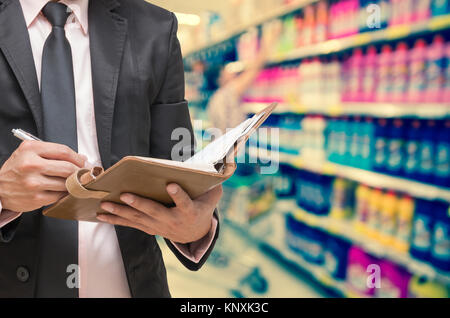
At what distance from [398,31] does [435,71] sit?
0.28 m

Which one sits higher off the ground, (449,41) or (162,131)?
(449,41)

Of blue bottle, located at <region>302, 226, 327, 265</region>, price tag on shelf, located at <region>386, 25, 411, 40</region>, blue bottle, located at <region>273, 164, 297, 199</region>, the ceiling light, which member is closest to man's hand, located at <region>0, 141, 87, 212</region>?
price tag on shelf, located at <region>386, 25, 411, 40</region>

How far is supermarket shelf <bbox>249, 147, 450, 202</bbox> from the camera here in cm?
199

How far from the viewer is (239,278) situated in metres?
3.41

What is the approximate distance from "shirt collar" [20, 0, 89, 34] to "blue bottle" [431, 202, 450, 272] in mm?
1877

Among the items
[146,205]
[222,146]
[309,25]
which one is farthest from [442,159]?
[146,205]

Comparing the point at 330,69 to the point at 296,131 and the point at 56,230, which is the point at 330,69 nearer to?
the point at 296,131

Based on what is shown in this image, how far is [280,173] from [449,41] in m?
1.77

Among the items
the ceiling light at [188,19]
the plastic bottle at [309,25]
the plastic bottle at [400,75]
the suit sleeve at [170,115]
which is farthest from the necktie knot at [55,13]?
the ceiling light at [188,19]

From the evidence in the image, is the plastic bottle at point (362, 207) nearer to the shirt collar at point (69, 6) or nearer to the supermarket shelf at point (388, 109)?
the supermarket shelf at point (388, 109)

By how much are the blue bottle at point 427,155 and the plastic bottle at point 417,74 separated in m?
0.18
